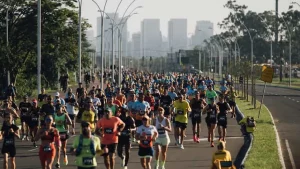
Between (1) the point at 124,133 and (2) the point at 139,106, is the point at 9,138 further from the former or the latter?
(2) the point at 139,106

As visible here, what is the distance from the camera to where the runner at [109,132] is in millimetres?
17062

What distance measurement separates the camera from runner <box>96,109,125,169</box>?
56.0 feet

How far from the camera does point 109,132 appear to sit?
56.1 ft

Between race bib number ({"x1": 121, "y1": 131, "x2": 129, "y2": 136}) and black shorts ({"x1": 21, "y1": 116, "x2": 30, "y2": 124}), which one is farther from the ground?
race bib number ({"x1": 121, "y1": 131, "x2": 129, "y2": 136})

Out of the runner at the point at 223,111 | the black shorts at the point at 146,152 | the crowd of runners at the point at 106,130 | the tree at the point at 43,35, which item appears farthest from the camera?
the tree at the point at 43,35

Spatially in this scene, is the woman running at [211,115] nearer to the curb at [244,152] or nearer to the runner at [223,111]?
the runner at [223,111]

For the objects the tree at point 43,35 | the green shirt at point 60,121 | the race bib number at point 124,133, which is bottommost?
the race bib number at point 124,133

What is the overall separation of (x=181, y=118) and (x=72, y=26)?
38.9m

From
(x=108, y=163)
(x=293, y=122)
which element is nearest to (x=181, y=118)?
(x=108, y=163)

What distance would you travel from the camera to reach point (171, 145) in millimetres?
24266

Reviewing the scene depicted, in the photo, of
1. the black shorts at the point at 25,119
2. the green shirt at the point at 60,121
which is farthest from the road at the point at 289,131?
the black shorts at the point at 25,119

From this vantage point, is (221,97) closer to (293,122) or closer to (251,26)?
(293,122)

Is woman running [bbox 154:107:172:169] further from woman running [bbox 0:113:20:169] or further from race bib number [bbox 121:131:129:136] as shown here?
woman running [bbox 0:113:20:169]

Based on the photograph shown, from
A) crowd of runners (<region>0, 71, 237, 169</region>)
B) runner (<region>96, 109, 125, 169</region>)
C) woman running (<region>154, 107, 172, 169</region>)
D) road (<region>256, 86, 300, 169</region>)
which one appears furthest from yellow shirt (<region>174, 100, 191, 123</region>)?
runner (<region>96, 109, 125, 169</region>)
